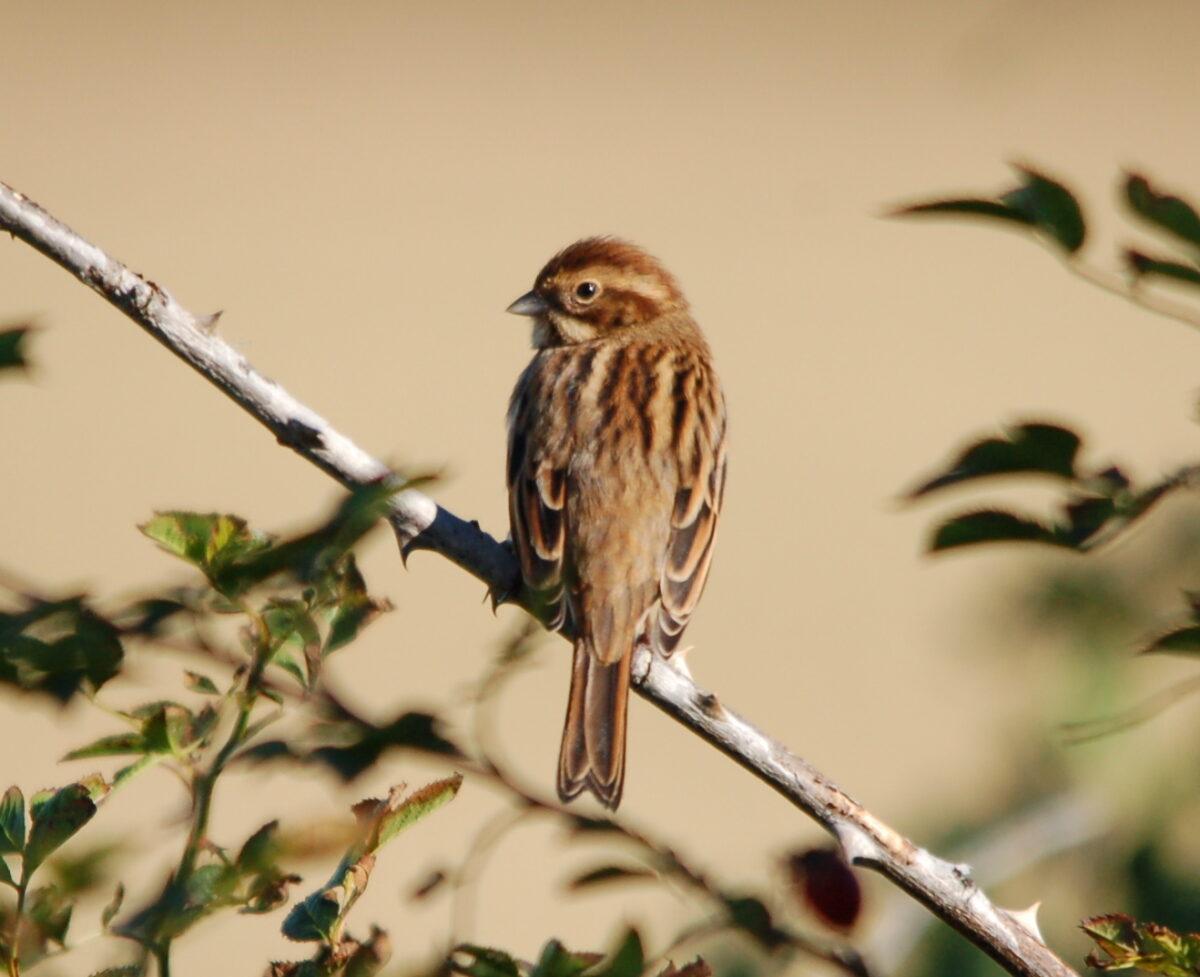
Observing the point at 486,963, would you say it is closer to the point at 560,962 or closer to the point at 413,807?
the point at 560,962

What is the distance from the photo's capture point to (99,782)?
4.22ft

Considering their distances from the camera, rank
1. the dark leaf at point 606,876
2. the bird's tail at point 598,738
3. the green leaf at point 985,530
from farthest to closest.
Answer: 1. the bird's tail at point 598,738
2. the green leaf at point 985,530
3. the dark leaf at point 606,876

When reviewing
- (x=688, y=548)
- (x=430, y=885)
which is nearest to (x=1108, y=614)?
(x=688, y=548)

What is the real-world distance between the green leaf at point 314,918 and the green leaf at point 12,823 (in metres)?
0.20

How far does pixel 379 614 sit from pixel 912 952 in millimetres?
883


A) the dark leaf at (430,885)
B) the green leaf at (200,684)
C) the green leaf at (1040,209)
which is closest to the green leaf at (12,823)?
the green leaf at (200,684)

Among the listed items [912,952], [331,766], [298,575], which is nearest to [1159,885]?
[912,952]

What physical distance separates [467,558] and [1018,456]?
3.88 feet

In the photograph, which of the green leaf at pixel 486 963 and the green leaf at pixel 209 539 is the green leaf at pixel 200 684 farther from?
the green leaf at pixel 486 963

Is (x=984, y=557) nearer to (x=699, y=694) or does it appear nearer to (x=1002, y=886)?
(x=1002, y=886)

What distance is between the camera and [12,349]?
130 cm

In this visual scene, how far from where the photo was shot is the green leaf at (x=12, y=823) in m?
1.25

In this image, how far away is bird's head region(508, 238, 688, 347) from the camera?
495 centimetres

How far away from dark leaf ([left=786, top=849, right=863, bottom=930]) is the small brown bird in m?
1.60
